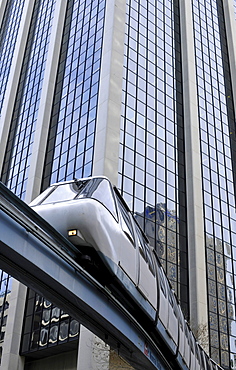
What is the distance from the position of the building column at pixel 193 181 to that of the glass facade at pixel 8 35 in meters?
22.6

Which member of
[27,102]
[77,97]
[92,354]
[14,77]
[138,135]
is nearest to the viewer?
[92,354]

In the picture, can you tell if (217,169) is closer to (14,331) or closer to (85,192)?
(14,331)

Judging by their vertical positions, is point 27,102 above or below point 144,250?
above

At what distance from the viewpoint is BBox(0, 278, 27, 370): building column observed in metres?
36.3

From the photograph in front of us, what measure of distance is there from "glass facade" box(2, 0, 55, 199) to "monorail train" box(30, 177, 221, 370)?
106 ft

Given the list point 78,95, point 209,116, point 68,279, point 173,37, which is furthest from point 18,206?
point 173,37

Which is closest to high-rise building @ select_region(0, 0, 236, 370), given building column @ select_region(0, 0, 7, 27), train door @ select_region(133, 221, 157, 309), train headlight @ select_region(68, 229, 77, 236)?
building column @ select_region(0, 0, 7, 27)

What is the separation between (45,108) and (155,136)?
1173cm

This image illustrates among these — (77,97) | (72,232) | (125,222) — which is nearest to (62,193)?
(125,222)

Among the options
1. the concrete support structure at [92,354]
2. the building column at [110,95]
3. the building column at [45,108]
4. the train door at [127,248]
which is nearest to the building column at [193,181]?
the concrete support structure at [92,354]

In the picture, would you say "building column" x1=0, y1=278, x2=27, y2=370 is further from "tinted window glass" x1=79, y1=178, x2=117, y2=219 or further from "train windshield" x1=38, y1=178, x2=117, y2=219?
"tinted window glass" x1=79, y1=178, x2=117, y2=219

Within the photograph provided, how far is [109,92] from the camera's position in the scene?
4050 cm

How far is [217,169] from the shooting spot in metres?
49.8

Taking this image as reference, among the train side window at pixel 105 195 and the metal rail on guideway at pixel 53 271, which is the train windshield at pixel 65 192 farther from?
the metal rail on guideway at pixel 53 271
